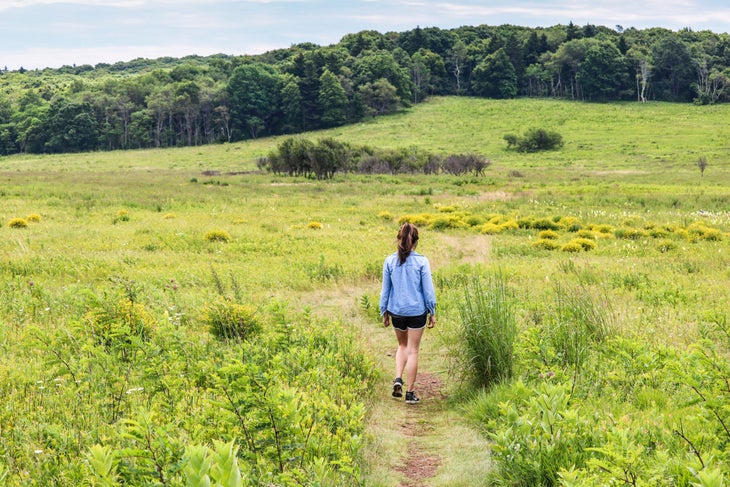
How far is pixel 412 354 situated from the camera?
24.6ft

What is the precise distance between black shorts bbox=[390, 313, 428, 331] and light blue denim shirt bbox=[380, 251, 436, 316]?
0.23 ft

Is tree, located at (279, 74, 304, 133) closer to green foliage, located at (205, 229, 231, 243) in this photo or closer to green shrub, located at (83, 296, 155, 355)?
green foliage, located at (205, 229, 231, 243)

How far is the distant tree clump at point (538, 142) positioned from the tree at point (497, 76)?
1807 inches

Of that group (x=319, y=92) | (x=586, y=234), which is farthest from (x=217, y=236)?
(x=319, y=92)

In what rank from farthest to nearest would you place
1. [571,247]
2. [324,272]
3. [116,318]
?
[571,247] → [324,272] → [116,318]

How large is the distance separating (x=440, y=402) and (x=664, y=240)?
1342 cm

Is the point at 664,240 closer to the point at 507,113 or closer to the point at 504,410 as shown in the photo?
the point at 504,410

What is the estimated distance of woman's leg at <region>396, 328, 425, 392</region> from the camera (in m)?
7.35

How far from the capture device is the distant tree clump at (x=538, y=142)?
72.7 meters

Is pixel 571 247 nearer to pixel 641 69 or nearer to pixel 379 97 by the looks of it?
pixel 379 97

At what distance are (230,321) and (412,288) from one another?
279 cm

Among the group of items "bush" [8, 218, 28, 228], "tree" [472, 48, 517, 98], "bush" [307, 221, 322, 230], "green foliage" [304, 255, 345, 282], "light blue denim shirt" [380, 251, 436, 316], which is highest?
"tree" [472, 48, 517, 98]

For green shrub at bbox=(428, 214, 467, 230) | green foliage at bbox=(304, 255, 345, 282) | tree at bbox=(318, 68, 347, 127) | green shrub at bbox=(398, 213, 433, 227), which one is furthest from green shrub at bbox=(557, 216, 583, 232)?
tree at bbox=(318, 68, 347, 127)

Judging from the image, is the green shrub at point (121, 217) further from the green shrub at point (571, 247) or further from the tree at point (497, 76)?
the tree at point (497, 76)
